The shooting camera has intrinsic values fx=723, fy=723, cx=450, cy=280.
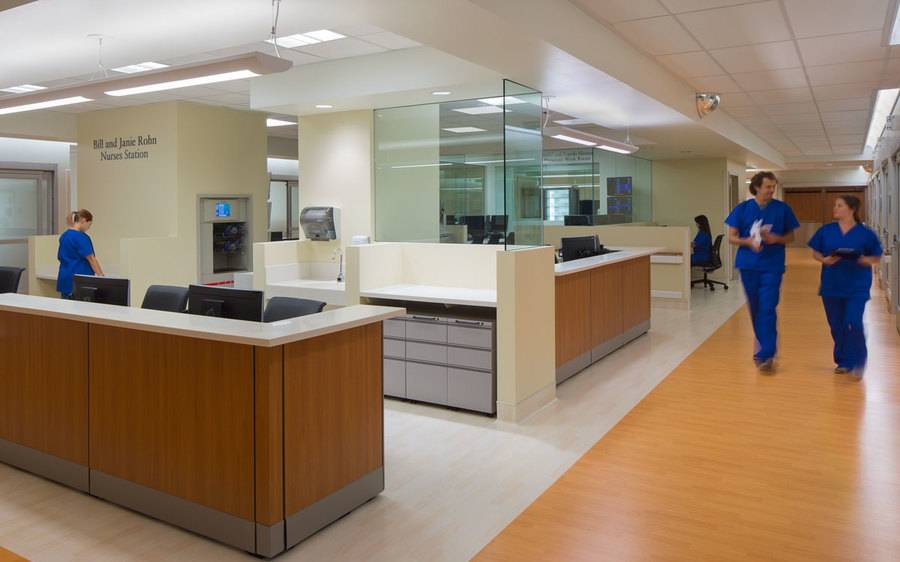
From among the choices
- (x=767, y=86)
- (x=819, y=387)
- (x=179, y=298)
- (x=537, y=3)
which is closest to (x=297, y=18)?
(x=537, y=3)

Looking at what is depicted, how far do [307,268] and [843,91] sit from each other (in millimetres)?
6272

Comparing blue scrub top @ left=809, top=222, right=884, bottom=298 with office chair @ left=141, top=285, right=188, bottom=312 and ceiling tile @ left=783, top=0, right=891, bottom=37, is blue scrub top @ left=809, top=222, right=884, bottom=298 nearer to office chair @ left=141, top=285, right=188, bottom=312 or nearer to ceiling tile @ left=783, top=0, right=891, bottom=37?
ceiling tile @ left=783, top=0, right=891, bottom=37

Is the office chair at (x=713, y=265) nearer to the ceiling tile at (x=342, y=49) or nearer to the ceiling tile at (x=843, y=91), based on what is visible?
the ceiling tile at (x=843, y=91)

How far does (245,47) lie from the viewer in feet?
20.5

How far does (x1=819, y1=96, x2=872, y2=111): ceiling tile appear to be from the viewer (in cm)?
876

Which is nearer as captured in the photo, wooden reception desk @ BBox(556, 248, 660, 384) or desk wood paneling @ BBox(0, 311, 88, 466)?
desk wood paneling @ BBox(0, 311, 88, 466)

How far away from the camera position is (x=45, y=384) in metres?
3.89

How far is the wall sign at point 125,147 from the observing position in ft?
28.5

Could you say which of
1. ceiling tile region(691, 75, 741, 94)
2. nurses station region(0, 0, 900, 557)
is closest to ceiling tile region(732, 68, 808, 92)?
ceiling tile region(691, 75, 741, 94)

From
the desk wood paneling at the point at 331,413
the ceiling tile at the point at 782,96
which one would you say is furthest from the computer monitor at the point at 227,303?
the ceiling tile at the point at 782,96

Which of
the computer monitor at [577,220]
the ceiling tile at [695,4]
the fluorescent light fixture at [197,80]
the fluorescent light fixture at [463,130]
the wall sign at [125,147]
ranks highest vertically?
the ceiling tile at [695,4]

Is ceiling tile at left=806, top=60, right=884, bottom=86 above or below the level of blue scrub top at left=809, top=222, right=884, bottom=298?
above

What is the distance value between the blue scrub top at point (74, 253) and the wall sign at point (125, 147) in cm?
213

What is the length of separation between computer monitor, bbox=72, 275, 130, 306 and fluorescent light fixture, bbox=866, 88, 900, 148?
744 cm
